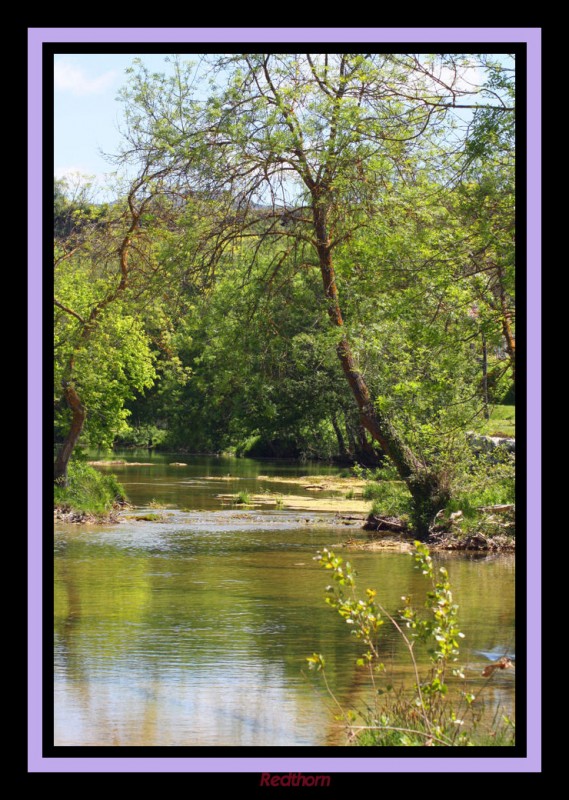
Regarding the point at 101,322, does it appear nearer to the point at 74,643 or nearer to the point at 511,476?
the point at 511,476

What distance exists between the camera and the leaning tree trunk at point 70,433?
24438 millimetres

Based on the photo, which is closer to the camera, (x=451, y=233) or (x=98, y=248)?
(x=451, y=233)

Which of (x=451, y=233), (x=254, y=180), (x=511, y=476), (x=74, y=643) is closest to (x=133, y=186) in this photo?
(x=254, y=180)

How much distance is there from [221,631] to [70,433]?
1404 cm

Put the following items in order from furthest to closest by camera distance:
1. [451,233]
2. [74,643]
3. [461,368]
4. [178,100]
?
[178,100] < [461,368] < [451,233] < [74,643]

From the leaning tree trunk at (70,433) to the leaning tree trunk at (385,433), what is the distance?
7.02 meters

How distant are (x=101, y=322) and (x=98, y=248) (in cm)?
196

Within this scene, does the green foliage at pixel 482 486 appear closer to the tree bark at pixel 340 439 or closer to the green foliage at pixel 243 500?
the green foliage at pixel 243 500

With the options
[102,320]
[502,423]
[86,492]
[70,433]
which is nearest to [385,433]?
[502,423]

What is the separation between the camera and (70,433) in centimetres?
2539

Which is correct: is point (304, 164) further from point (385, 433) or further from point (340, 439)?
point (340, 439)

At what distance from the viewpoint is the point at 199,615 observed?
1316cm

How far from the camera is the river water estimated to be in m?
8.52

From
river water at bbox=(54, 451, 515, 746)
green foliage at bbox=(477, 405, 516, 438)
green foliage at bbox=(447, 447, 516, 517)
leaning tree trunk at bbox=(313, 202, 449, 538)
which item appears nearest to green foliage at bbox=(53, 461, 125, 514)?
river water at bbox=(54, 451, 515, 746)
